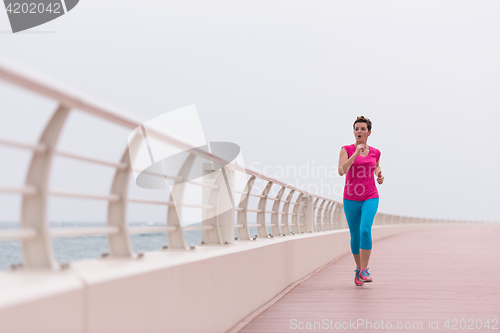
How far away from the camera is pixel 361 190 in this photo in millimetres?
7426

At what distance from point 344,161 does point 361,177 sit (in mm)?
285

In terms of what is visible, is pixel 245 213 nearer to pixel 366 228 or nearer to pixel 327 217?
pixel 366 228

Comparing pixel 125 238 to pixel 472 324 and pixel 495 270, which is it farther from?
pixel 495 270

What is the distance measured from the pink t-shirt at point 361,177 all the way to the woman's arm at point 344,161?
0.05 m

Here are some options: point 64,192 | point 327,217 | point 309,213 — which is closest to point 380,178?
point 309,213

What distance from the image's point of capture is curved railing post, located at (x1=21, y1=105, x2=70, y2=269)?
7.73 ft

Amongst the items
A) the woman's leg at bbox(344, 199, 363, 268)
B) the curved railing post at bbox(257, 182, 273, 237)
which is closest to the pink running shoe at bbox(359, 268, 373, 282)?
the woman's leg at bbox(344, 199, 363, 268)

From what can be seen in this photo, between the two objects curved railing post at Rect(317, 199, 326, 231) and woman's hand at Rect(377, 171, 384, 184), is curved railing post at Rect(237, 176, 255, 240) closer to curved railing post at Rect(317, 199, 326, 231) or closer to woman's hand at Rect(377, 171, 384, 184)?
woman's hand at Rect(377, 171, 384, 184)

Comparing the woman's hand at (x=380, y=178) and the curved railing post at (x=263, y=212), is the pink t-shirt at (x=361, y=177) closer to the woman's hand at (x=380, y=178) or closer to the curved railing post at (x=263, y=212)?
the woman's hand at (x=380, y=178)

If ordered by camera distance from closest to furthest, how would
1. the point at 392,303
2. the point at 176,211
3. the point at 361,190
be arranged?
the point at 176,211
the point at 392,303
the point at 361,190

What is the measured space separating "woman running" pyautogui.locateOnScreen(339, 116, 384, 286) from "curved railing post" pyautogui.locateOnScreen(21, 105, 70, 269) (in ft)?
16.9

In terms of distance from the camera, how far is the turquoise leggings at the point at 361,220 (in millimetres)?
7320

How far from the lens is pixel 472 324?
15.5 ft

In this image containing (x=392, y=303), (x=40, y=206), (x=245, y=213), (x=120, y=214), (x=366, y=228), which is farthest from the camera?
(x=366, y=228)
